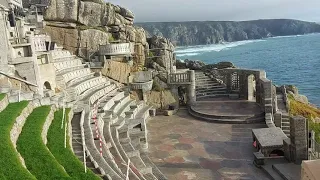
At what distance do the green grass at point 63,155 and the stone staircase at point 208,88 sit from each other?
62.9 ft

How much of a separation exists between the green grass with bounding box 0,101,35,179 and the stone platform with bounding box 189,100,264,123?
15676 mm

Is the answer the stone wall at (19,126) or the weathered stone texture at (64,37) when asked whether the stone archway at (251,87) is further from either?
the stone wall at (19,126)

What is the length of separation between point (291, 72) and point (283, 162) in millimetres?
67502

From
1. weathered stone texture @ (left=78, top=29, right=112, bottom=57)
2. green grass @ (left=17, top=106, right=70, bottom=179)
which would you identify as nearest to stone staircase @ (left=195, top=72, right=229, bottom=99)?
weathered stone texture @ (left=78, top=29, right=112, bottom=57)

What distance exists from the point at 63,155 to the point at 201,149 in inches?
408

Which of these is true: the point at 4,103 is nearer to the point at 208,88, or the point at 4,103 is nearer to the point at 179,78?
the point at 179,78

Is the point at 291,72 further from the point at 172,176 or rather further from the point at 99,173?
the point at 99,173

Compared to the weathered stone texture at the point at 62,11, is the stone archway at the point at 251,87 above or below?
below

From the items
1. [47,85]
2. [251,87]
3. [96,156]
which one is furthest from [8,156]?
[251,87]

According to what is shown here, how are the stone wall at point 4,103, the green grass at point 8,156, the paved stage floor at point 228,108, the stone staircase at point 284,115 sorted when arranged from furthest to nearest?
the paved stage floor at point 228,108 → the stone staircase at point 284,115 → the stone wall at point 4,103 → the green grass at point 8,156

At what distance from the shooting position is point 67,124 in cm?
1395

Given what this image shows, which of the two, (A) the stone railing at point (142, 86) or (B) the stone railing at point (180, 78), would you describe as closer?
(A) the stone railing at point (142, 86)

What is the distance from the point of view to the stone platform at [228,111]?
24.2 metres

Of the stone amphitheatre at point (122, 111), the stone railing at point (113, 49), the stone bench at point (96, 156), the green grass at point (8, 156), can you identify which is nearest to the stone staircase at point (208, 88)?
the stone amphitheatre at point (122, 111)
